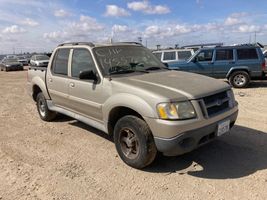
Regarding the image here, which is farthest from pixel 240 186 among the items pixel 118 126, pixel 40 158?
pixel 40 158

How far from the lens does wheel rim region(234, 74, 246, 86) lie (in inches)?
458

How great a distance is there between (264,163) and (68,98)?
11.9 feet

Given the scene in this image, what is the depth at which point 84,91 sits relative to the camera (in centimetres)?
486

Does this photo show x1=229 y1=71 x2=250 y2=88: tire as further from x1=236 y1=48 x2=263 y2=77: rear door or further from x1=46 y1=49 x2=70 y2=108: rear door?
x1=46 y1=49 x2=70 y2=108: rear door

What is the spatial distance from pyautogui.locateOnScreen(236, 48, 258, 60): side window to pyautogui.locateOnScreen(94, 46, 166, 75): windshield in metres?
7.53

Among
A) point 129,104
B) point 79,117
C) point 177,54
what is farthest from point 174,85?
point 177,54

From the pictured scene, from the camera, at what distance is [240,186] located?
3.54 metres

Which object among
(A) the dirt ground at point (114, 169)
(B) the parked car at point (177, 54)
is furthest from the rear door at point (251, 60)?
(A) the dirt ground at point (114, 169)

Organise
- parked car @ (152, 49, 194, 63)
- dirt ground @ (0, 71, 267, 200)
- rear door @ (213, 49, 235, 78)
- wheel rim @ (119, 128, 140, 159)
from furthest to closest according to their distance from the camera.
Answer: parked car @ (152, 49, 194, 63) → rear door @ (213, 49, 235, 78) → wheel rim @ (119, 128, 140, 159) → dirt ground @ (0, 71, 267, 200)

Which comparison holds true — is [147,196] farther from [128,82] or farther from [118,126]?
[128,82]

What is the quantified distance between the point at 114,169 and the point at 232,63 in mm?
9208

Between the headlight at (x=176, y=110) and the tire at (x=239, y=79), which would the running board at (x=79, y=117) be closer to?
the headlight at (x=176, y=110)

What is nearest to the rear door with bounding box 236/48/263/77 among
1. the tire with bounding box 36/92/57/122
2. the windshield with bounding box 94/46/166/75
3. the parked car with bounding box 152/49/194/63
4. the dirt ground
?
the parked car with bounding box 152/49/194/63

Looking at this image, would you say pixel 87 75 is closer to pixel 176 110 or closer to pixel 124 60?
pixel 124 60
